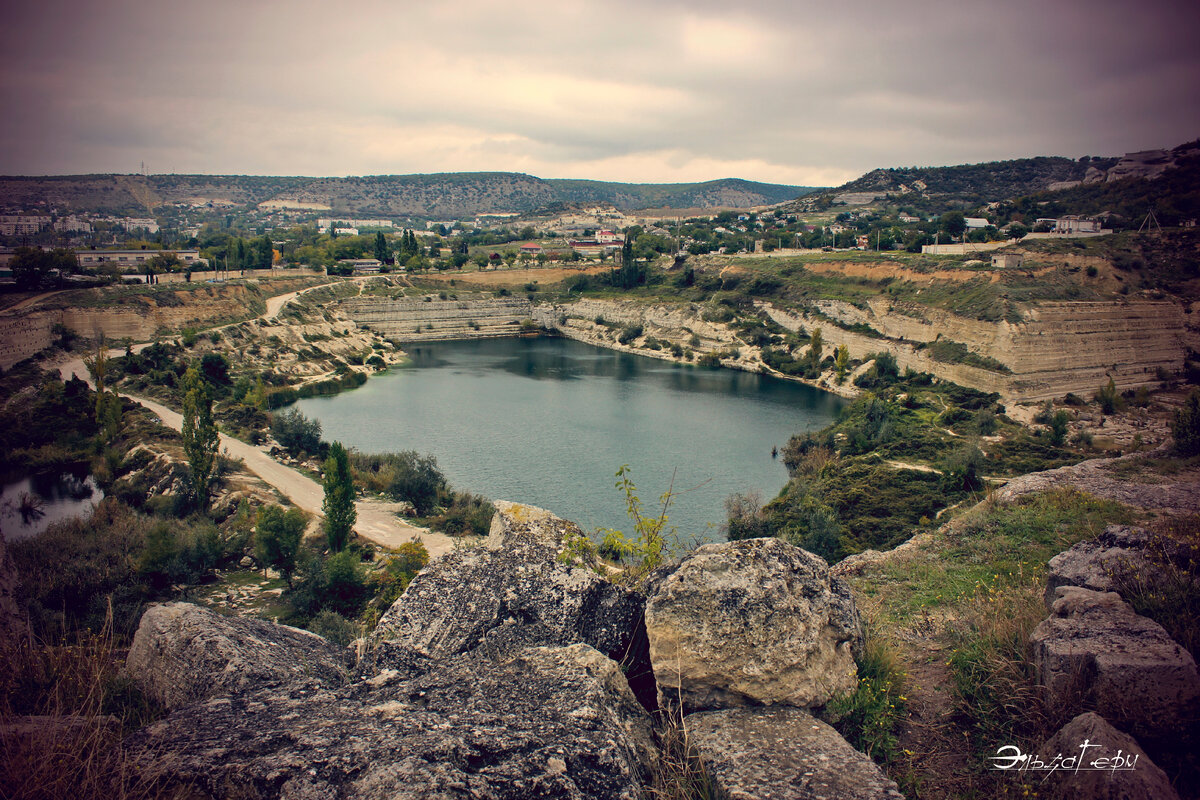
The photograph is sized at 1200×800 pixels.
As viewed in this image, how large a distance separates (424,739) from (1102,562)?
4472mm

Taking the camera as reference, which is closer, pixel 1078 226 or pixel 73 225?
pixel 1078 226

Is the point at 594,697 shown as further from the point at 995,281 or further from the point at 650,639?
the point at 995,281

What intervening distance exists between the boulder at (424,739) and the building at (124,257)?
226 ft

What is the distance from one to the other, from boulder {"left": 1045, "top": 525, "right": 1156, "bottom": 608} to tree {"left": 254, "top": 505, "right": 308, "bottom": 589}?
54.2 feet

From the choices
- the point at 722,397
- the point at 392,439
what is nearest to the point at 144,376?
the point at 392,439

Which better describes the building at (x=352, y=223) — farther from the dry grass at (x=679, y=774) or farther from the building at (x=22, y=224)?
the dry grass at (x=679, y=774)

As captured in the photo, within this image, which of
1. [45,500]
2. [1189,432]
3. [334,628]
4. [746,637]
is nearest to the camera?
[746,637]

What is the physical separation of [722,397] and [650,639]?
40.1 meters

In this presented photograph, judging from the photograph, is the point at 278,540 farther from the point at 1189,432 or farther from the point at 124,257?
the point at 124,257

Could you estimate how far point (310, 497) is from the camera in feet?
74.0

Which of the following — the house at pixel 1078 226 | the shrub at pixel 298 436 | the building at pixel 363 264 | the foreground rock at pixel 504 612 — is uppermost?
the house at pixel 1078 226

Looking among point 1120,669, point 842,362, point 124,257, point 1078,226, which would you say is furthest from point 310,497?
point 124,257

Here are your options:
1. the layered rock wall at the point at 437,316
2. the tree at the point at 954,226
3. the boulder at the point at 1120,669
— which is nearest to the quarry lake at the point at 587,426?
the layered rock wall at the point at 437,316

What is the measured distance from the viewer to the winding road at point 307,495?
19.9 meters
